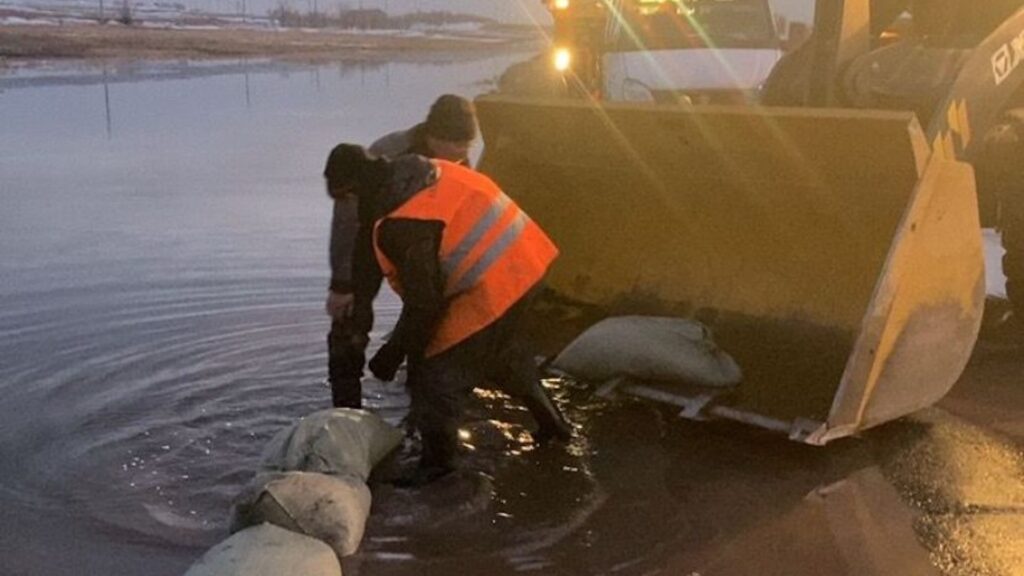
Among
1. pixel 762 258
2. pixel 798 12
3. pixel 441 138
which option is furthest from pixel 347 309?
pixel 798 12

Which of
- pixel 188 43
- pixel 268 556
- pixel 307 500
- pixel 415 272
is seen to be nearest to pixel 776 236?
pixel 415 272

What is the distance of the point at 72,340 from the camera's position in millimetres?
6941

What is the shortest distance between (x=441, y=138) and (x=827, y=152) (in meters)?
1.68

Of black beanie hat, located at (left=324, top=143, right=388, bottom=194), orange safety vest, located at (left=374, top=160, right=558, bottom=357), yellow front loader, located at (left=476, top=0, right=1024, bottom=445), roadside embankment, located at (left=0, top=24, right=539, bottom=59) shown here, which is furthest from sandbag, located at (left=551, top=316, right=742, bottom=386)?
roadside embankment, located at (left=0, top=24, right=539, bottom=59)

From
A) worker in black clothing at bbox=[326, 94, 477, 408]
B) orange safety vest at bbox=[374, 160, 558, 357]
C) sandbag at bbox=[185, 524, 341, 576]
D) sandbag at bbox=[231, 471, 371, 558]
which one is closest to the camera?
sandbag at bbox=[185, 524, 341, 576]

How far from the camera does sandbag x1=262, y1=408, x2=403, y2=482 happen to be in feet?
15.3

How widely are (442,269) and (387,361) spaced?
0.45 metres

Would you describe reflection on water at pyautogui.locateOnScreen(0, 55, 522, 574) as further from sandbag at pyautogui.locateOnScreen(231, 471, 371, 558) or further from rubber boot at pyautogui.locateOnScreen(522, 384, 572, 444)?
rubber boot at pyautogui.locateOnScreen(522, 384, 572, 444)

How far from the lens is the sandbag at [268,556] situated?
12.5 ft

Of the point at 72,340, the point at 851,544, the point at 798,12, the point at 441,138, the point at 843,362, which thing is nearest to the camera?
the point at 851,544

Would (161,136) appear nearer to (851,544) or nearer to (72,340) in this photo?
(72,340)

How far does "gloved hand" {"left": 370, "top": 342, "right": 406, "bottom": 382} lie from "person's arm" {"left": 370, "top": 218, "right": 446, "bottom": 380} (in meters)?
0.05

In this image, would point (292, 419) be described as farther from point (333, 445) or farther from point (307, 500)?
point (307, 500)

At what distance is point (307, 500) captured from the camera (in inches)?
168
